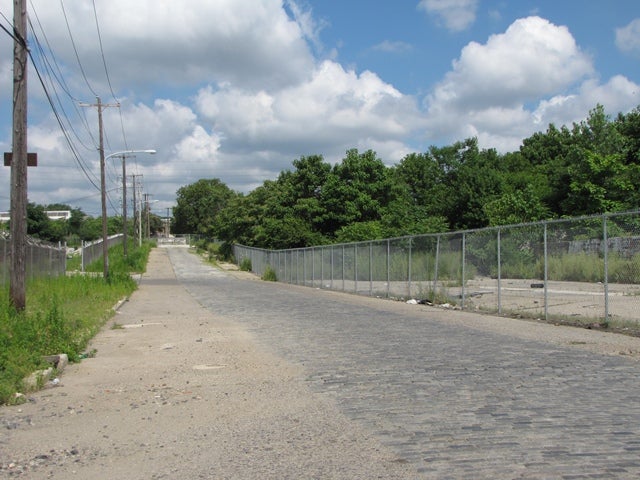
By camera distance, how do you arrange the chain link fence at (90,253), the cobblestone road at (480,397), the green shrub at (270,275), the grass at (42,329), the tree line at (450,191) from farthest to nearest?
1. the chain link fence at (90,253)
2. the green shrub at (270,275)
3. the tree line at (450,191)
4. the grass at (42,329)
5. the cobblestone road at (480,397)

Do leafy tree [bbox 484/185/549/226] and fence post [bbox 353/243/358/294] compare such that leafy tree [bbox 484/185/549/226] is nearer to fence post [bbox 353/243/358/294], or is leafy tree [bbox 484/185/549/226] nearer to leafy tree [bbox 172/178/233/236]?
fence post [bbox 353/243/358/294]

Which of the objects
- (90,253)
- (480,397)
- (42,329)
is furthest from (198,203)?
(480,397)

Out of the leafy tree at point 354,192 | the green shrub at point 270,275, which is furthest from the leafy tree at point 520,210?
the green shrub at point 270,275

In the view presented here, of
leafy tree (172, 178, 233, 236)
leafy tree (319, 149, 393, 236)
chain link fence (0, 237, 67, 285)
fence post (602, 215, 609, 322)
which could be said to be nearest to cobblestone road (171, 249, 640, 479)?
fence post (602, 215, 609, 322)

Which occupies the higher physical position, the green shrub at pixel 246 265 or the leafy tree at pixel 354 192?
the leafy tree at pixel 354 192

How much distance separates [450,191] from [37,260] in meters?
35.6

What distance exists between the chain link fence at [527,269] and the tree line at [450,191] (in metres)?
18.4

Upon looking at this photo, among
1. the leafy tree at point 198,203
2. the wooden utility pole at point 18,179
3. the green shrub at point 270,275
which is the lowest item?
the green shrub at point 270,275

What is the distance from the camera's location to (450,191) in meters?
55.2

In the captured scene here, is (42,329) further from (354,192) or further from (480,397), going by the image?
(354,192)

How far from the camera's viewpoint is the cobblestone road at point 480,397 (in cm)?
506

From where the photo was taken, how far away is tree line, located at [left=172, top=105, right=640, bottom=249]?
134 ft

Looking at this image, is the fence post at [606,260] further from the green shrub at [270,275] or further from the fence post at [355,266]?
the green shrub at [270,275]

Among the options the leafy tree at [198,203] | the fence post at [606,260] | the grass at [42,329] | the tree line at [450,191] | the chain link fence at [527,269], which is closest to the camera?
the grass at [42,329]
